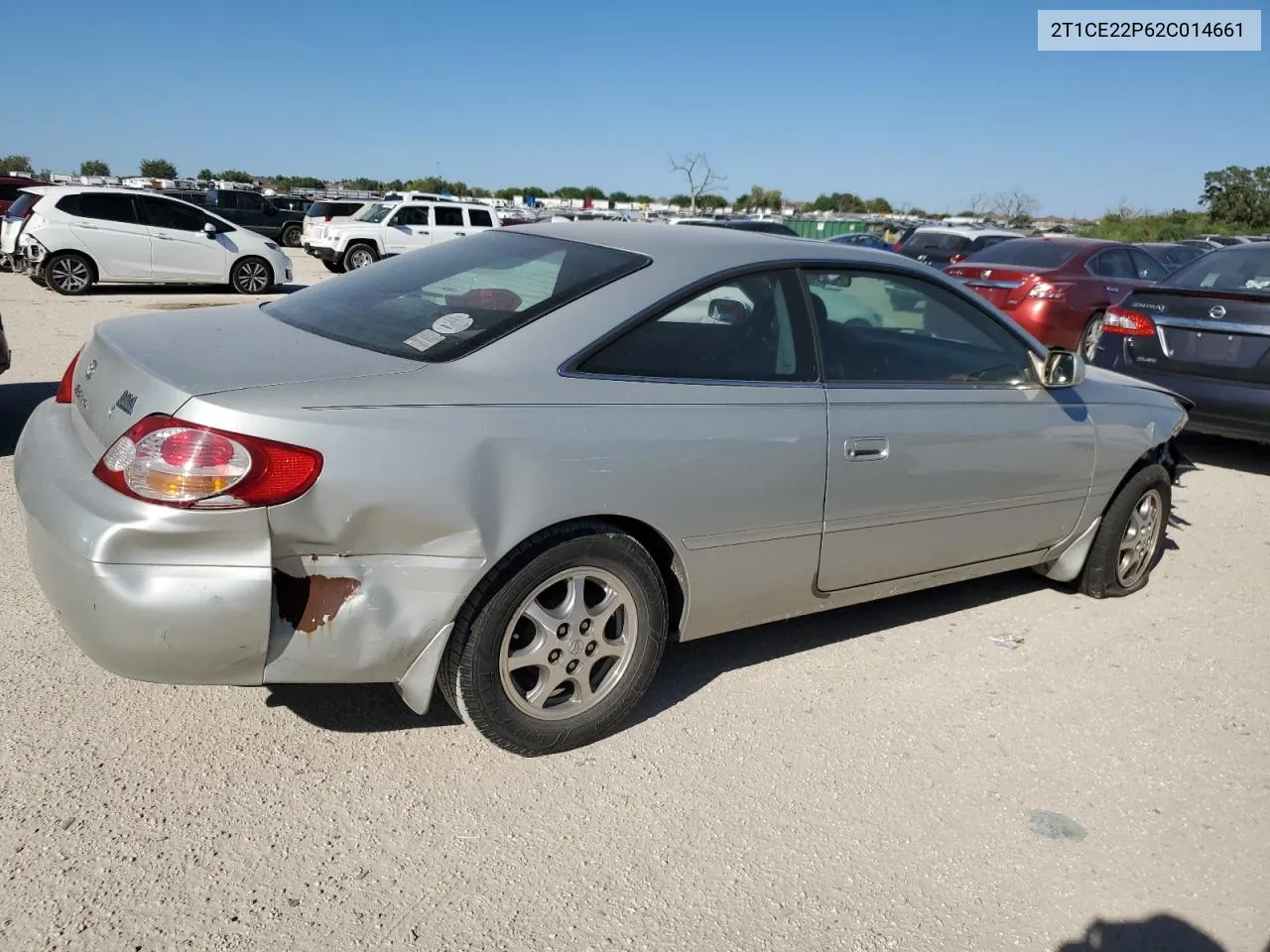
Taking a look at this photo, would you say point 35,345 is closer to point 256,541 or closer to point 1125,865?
point 256,541

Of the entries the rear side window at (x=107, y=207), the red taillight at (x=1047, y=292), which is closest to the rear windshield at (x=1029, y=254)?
the red taillight at (x=1047, y=292)

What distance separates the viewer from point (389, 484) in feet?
8.60

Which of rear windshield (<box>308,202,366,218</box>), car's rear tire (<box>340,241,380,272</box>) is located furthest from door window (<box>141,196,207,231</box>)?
rear windshield (<box>308,202,366,218</box>)

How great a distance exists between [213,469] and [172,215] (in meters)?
15.2

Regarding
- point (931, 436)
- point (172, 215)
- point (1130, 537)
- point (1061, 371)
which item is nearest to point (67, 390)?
point (931, 436)

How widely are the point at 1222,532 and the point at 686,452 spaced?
14.2 ft

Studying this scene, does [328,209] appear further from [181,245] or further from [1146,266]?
[1146,266]

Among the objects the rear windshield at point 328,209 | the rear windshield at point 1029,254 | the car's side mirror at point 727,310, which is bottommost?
the car's side mirror at point 727,310

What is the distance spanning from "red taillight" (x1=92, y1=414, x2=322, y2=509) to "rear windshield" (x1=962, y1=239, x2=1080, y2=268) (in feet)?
34.8

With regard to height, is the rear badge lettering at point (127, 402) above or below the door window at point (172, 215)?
below

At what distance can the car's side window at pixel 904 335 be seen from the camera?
12.0 feet

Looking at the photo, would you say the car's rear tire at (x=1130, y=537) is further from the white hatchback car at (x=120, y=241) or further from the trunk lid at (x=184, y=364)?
the white hatchback car at (x=120, y=241)

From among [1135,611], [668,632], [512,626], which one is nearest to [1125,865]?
[668,632]

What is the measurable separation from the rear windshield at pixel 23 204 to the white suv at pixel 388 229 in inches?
286
